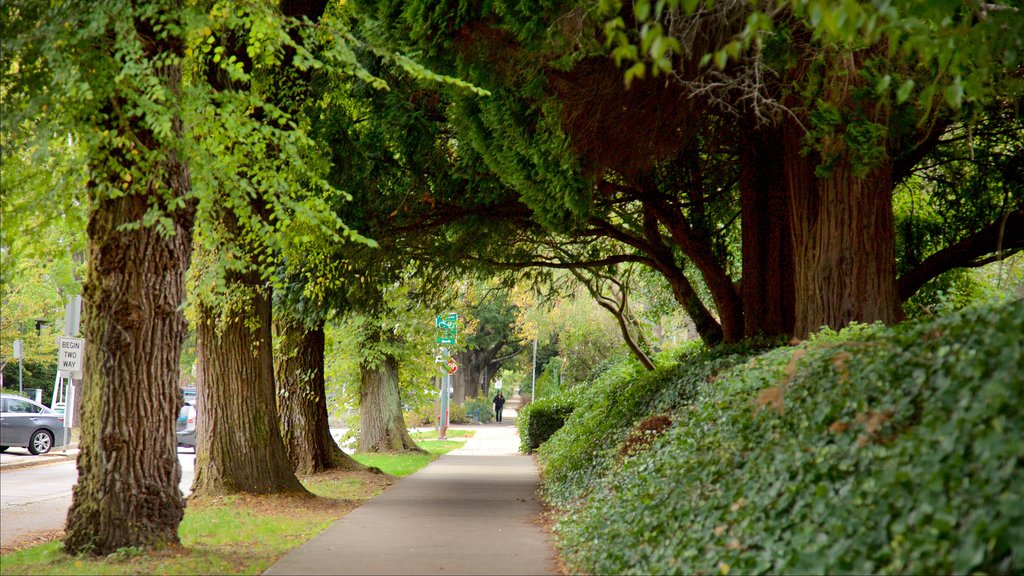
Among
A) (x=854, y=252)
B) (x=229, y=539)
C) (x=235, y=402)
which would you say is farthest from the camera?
(x=235, y=402)

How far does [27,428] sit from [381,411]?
908 cm

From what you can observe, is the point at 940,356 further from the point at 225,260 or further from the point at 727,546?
the point at 225,260

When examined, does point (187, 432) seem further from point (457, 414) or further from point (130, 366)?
point (457, 414)

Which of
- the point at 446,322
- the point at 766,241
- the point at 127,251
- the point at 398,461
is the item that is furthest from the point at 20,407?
the point at 766,241

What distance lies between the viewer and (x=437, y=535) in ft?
36.1

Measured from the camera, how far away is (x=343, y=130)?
14.8 m

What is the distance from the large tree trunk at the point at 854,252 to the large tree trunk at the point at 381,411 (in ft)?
56.0

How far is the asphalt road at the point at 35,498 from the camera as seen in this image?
1262 centimetres

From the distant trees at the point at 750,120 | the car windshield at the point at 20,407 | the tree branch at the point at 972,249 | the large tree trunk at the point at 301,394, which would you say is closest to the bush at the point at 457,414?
the car windshield at the point at 20,407

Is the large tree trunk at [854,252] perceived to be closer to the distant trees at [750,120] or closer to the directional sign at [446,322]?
the distant trees at [750,120]

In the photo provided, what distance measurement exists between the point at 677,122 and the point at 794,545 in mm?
6782

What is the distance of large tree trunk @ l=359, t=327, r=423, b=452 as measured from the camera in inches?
1059

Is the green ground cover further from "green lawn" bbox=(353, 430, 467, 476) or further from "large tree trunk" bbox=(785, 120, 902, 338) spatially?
"large tree trunk" bbox=(785, 120, 902, 338)

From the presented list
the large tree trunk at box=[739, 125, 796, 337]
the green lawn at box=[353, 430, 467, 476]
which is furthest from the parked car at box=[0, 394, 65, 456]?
the large tree trunk at box=[739, 125, 796, 337]
